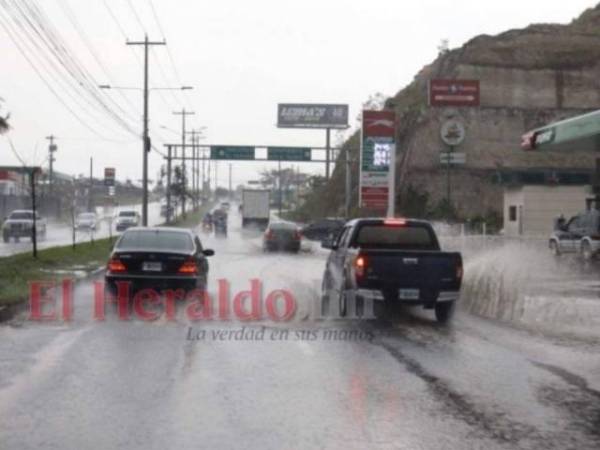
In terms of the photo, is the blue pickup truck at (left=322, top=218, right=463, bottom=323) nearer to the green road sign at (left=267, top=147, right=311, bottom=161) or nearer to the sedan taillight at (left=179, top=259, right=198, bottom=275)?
the sedan taillight at (left=179, top=259, right=198, bottom=275)

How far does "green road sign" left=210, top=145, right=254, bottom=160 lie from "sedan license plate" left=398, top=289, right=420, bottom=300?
67.5 metres

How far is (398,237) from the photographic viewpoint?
688 inches

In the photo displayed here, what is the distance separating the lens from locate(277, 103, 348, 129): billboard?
103562 millimetres

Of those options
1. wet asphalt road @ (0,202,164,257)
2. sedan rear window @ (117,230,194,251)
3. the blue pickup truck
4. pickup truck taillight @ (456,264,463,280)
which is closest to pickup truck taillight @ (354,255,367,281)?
the blue pickup truck

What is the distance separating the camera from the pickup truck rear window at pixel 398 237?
17.3 m

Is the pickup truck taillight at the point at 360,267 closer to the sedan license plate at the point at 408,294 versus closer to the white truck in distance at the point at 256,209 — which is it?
the sedan license plate at the point at 408,294

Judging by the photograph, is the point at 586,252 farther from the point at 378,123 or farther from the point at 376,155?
the point at 378,123

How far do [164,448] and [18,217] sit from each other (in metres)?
48.9

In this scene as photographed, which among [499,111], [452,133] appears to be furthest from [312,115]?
[452,133]

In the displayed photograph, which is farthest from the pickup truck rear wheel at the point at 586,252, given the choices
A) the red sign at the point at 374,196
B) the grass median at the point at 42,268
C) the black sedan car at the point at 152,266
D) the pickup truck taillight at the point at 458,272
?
the black sedan car at the point at 152,266

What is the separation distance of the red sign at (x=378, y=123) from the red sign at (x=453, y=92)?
104 ft

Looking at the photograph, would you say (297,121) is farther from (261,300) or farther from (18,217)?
(261,300)

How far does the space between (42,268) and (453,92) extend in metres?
55.2

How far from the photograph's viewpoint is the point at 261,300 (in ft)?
63.3
